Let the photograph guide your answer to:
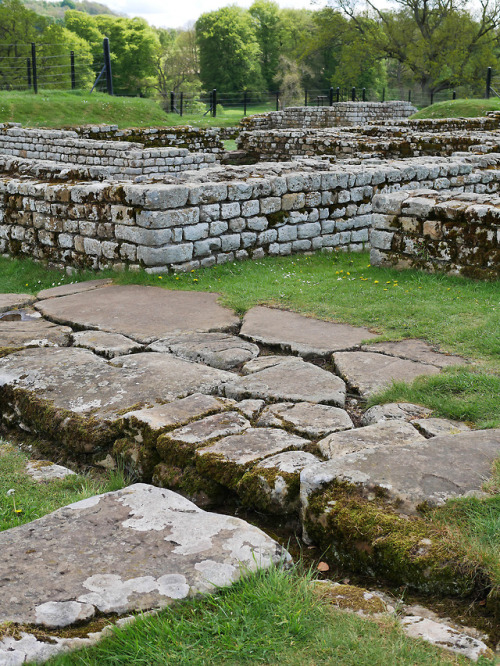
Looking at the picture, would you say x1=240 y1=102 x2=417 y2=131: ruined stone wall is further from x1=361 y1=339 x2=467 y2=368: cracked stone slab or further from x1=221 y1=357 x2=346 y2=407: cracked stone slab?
x1=221 y1=357 x2=346 y2=407: cracked stone slab

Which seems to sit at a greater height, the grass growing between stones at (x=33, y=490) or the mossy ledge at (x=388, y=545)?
the mossy ledge at (x=388, y=545)

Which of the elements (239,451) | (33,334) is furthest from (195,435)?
(33,334)

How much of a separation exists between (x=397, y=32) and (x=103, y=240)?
49344 millimetres

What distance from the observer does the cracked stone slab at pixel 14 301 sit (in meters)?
6.47

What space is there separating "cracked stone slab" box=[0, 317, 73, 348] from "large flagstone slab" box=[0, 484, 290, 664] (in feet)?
8.65

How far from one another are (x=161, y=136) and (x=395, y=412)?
18.7 metres

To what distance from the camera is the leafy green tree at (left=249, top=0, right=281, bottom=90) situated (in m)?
65.7

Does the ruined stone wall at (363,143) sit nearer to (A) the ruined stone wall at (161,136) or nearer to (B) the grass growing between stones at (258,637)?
(A) the ruined stone wall at (161,136)

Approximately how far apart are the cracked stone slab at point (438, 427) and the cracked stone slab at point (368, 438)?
6 centimetres

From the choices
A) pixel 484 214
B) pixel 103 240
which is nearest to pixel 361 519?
pixel 484 214

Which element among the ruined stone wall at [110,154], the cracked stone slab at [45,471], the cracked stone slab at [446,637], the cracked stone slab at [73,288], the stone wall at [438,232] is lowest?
the cracked stone slab at [45,471]

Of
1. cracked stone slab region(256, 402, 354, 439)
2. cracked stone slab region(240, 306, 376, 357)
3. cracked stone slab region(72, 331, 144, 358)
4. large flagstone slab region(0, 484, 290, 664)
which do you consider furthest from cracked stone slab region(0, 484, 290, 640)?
cracked stone slab region(240, 306, 376, 357)

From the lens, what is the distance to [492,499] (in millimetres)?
2771

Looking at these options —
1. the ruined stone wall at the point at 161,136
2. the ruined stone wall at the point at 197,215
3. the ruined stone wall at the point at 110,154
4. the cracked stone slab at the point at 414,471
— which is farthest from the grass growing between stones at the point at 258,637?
the ruined stone wall at the point at 161,136
